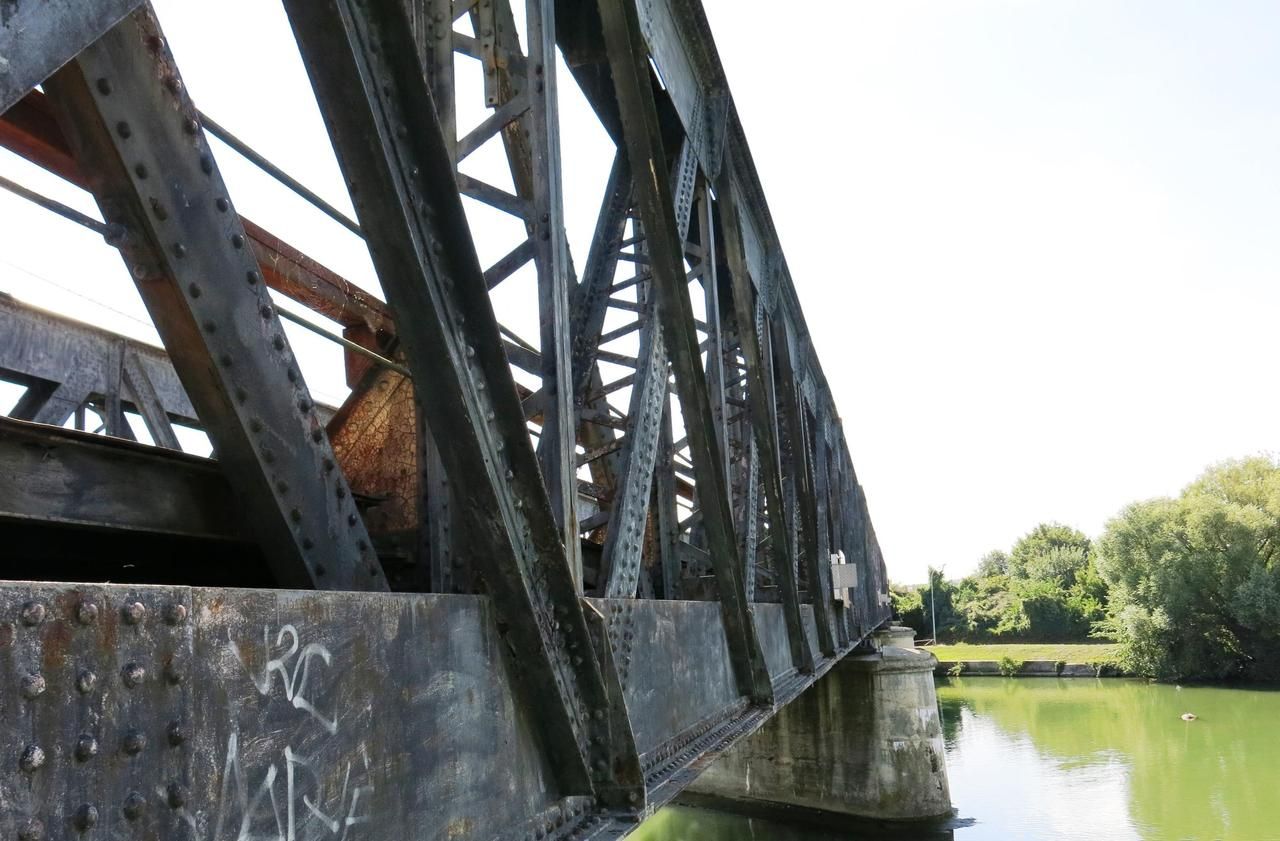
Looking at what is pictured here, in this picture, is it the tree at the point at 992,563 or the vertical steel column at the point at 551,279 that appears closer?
the vertical steel column at the point at 551,279

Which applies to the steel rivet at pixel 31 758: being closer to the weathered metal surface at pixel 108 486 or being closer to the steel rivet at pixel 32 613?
the steel rivet at pixel 32 613

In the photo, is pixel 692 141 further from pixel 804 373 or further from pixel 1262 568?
pixel 1262 568

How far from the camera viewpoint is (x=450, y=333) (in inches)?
92.4

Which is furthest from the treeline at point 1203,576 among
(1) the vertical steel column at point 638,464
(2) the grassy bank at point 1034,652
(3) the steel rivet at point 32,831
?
(3) the steel rivet at point 32,831

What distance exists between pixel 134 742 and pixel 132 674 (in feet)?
0.33

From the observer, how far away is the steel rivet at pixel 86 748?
4.25 ft

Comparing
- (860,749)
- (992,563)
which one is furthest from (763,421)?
(992,563)

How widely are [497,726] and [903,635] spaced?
85.5ft

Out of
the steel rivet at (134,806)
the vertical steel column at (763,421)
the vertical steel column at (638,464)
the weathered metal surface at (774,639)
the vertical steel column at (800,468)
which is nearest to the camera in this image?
the steel rivet at (134,806)

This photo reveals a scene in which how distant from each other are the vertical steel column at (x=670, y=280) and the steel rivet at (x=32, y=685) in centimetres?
345

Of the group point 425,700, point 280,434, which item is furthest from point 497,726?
point 280,434

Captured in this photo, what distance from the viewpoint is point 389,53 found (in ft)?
7.45

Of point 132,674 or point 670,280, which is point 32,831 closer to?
point 132,674

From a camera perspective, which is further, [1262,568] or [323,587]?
[1262,568]
